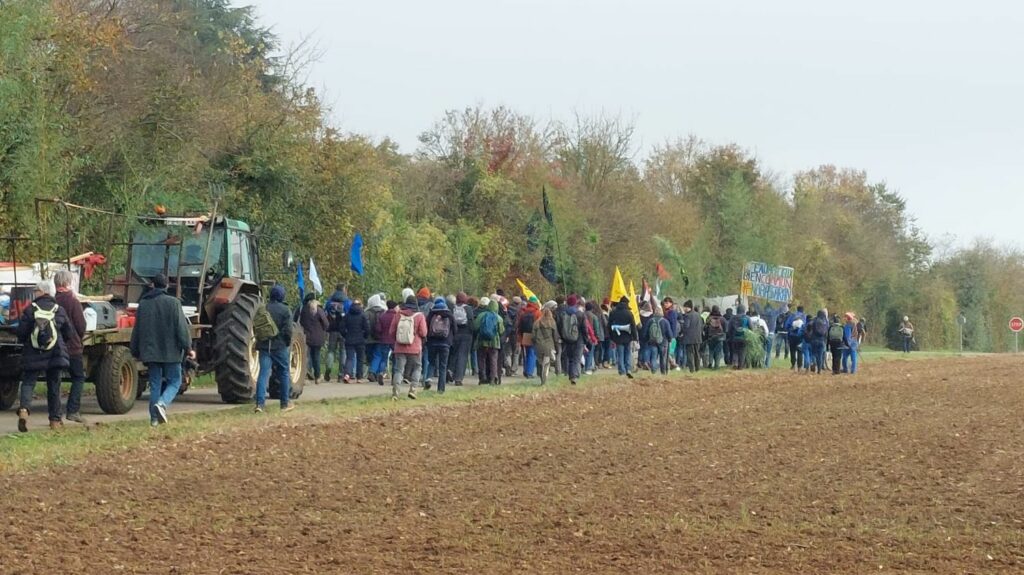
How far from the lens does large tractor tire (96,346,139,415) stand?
711 inches

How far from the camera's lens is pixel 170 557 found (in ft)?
29.3

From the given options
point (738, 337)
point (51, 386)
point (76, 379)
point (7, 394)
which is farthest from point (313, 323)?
point (738, 337)

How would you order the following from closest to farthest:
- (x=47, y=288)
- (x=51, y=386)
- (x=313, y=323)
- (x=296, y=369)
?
(x=47, y=288) → (x=51, y=386) → (x=296, y=369) → (x=313, y=323)

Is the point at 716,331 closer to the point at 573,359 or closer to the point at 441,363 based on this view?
the point at 573,359

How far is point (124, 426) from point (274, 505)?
5.94 meters

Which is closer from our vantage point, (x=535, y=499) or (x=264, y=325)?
(x=535, y=499)

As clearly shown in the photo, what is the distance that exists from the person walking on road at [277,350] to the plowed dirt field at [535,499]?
1016 millimetres

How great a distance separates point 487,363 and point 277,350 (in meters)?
8.42

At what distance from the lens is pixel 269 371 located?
750 inches

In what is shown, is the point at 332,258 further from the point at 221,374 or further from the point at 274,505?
the point at 274,505

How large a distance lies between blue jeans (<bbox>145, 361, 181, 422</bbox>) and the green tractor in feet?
6.00

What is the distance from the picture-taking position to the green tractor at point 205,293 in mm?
19328

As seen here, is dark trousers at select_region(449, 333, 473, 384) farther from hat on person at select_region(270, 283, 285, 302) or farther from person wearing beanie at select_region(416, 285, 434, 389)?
hat on person at select_region(270, 283, 285, 302)

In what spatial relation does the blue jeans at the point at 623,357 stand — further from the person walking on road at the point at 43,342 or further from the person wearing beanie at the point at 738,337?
the person walking on road at the point at 43,342
